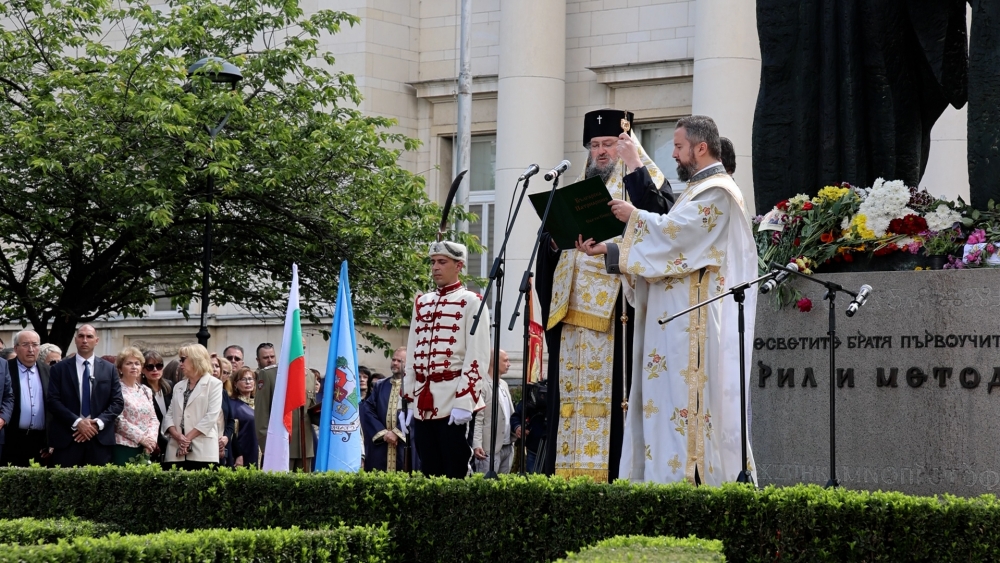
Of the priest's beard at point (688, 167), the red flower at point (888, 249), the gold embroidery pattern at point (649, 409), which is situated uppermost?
the priest's beard at point (688, 167)

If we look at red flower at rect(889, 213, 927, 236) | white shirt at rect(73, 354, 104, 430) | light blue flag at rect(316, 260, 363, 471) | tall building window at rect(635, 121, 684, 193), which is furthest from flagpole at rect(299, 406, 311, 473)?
tall building window at rect(635, 121, 684, 193)

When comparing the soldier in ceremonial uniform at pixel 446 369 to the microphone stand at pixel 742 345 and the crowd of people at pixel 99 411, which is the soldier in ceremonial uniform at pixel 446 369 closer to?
the microphone stand at pixel 742 345

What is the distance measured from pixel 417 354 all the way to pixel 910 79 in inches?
151

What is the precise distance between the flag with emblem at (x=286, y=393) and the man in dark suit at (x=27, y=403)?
112 inches

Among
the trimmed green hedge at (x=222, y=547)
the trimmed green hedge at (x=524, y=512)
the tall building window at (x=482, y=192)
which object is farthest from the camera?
the tall building window at (x=482, y=192)

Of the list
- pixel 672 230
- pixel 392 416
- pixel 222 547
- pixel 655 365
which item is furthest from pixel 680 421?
pixel 392 416

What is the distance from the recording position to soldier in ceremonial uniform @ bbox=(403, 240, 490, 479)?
1018 cm

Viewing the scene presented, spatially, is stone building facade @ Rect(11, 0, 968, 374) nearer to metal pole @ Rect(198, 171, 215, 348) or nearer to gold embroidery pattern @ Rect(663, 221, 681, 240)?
metal pole @ Rect(198, 171, 215, 348)

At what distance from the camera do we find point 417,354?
10.5 meters

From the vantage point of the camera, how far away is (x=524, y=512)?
7191 mm

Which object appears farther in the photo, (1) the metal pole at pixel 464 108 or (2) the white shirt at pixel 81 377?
(1) the metal pole at pixel 464 108

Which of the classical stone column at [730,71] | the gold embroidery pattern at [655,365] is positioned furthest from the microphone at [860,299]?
the classical stone column at [730,71]

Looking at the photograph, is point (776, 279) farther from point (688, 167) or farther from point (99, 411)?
point (99, 411)

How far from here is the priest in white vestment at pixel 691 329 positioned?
335 inches
